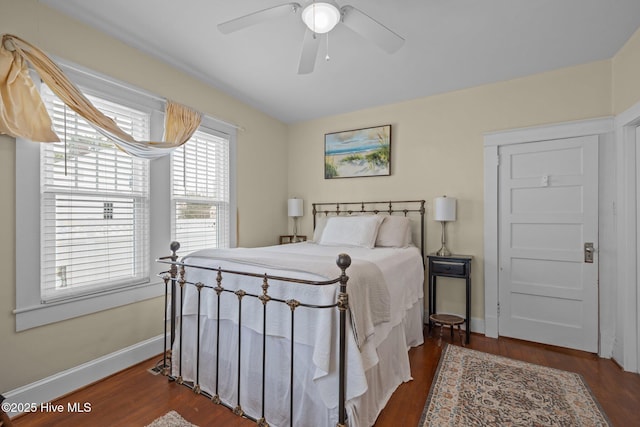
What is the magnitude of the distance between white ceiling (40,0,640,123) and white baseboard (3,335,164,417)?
2.57 meters

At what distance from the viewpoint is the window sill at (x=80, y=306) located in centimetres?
194

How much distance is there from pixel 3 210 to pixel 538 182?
4.37 m

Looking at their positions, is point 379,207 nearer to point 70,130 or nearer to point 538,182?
point 538,182

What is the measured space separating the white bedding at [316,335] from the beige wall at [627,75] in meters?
2.35

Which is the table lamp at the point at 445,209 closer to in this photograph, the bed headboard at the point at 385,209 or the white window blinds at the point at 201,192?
the bed headboard at the point at 385,209

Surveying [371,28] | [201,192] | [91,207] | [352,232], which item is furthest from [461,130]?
[91,207]

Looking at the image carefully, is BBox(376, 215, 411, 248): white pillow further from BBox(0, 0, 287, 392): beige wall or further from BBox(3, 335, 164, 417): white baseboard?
BBox(3, 335, 164, 417): white baseboard

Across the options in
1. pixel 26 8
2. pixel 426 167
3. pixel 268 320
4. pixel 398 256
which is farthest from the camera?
pixel 426 167

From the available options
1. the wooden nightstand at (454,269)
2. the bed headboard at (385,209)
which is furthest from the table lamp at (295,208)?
the wooden nightstand at (454,269)

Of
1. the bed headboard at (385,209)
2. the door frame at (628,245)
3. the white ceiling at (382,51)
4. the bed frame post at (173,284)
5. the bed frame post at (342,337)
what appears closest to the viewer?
the bed frame post at (342,337)

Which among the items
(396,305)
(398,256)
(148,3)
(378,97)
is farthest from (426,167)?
(148,3)

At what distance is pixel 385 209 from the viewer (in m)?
3.82

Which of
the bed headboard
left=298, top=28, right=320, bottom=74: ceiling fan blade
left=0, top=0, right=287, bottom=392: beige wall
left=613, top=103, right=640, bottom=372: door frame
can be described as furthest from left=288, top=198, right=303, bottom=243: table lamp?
left=613, top=103, right=640, bottom=372: door frame

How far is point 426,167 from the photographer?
3.58m
